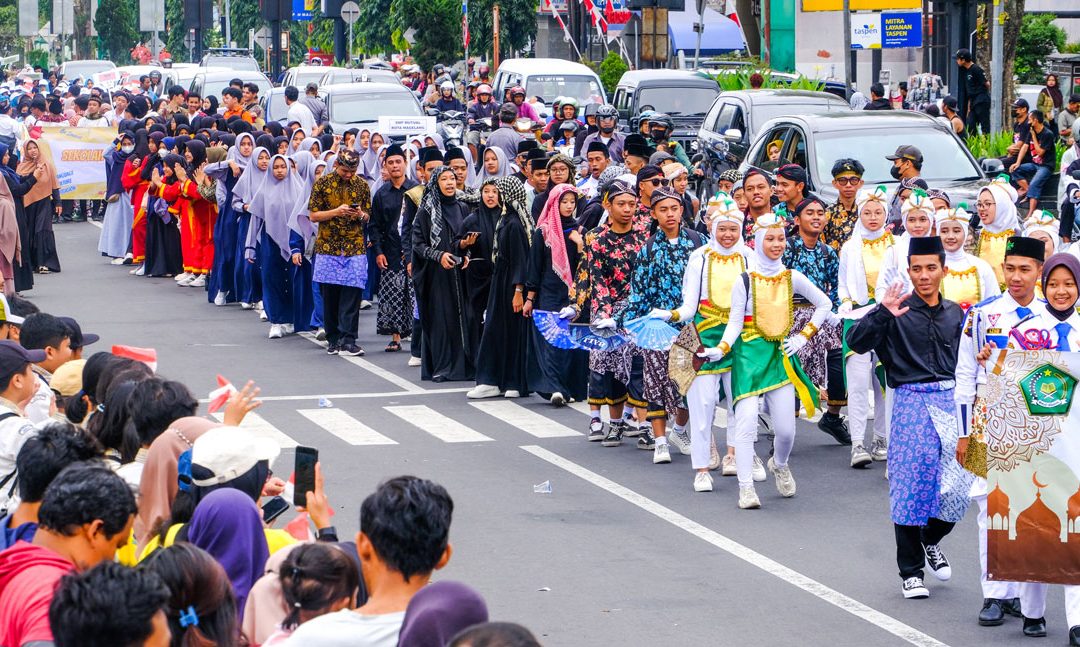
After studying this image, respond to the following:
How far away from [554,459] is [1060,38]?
2813cm

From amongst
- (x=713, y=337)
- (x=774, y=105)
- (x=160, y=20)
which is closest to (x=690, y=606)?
(x=713, y=337)

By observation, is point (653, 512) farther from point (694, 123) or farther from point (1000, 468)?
point (694, 123)

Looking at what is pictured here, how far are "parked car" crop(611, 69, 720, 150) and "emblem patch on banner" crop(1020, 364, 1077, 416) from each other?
2081cm

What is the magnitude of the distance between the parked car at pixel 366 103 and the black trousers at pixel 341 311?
13.4m

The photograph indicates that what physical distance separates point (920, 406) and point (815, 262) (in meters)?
3.45

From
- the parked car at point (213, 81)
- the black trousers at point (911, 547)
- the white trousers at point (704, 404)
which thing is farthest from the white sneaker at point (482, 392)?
the parked car at point (213, 81)

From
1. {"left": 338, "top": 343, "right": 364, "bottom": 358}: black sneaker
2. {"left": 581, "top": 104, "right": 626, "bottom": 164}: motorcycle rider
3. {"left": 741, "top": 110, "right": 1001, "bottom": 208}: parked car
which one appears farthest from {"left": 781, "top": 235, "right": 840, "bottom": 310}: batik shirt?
{"left": 581, "top": 104, "right": 626, "bottom": 164}: motorcycle rider

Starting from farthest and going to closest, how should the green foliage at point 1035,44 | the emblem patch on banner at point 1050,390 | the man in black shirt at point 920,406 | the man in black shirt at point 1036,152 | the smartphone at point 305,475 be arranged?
the green foliage at point 1035,44 < the man in black shirt at point 1036,152 < the man in black shirt at point 920,406 < the emblem patch on banner at point 1050,390 < the smartphone at point 305,475

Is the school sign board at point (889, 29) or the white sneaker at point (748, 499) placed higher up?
the school sign board at point (889, 29)

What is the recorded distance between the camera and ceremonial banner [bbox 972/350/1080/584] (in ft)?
24.4

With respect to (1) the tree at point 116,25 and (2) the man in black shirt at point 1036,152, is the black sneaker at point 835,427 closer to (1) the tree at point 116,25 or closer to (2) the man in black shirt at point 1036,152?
(2) the man in black shirt at point 1036,152

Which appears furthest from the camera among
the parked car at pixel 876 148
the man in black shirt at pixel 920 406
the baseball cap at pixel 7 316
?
the parked car at pixel 876 148

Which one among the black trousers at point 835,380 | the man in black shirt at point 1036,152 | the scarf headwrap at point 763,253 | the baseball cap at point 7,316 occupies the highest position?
the man in black shirt at point 1036,152

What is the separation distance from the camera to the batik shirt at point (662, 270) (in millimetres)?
11328
